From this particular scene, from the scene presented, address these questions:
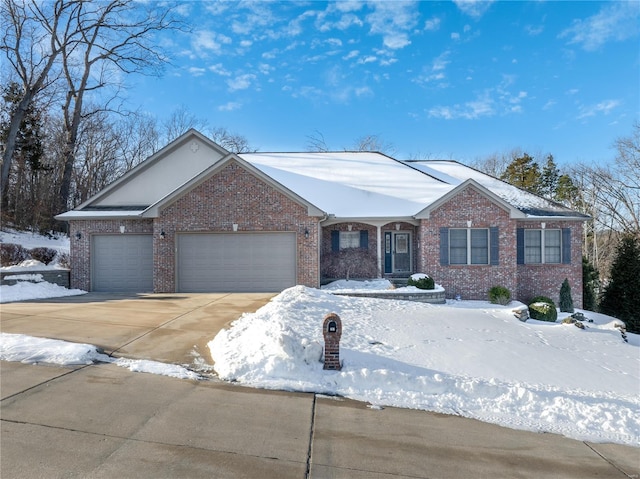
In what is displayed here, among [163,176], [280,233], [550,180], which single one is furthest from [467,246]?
[550,180]

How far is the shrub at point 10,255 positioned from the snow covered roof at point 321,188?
13.2 feet

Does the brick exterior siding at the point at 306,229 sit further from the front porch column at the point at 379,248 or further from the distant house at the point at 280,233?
the front porch column at the point at 379,248

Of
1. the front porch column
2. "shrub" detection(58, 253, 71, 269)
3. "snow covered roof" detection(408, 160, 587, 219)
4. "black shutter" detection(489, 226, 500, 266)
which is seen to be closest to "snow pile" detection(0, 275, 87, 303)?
"shrub" detection(58, 253, 71, 269)

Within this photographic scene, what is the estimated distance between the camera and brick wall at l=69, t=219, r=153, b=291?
13836mm

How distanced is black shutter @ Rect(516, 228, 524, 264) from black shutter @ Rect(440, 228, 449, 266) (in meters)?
3.03

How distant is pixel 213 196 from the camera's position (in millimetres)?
13297

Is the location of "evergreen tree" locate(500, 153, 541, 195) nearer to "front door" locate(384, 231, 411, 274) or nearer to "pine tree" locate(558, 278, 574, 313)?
"pine tree" locate(558, 278, 574, 313)

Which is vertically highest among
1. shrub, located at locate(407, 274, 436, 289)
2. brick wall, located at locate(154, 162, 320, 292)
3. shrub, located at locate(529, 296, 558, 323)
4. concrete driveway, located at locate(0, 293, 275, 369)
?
brick wall, located at locate(154, 162, 320, 292)

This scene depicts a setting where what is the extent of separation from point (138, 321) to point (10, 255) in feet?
38.8

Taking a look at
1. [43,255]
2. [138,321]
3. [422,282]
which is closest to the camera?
[138,321]

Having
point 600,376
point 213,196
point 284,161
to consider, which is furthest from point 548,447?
point 284,161

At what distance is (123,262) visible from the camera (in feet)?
46.2

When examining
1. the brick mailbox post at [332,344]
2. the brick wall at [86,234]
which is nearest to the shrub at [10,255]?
the brick wall at [86,234]

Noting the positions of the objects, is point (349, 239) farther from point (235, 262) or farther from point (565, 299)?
point (565, 299)
